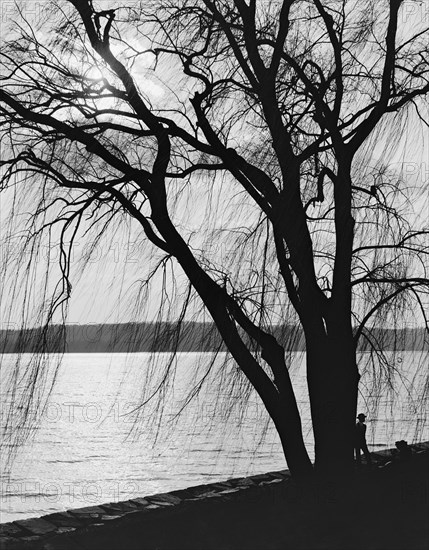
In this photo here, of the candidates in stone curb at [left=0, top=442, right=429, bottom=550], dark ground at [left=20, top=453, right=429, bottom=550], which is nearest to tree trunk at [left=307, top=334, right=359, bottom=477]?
dark ground at [left=20, top=453, right=429, bottom=550]

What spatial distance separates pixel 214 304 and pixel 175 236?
87cm

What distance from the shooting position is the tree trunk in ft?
29.6

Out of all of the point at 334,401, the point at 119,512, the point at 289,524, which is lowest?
the point at 119,512

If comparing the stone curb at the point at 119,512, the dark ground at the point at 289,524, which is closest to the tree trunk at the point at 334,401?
the dark ground at the point at 289,524

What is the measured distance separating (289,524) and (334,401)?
1.45 m

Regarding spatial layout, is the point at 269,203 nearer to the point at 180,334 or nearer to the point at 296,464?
the point at 180,334

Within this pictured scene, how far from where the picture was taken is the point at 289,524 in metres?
8.48

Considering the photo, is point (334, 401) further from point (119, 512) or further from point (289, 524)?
point (119, 512)

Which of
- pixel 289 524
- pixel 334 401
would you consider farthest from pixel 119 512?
pixel 334 401

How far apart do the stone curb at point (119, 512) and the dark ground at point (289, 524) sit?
12cm

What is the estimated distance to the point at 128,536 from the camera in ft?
27.3

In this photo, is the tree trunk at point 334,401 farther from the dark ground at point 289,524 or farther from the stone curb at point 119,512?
the stone curb at point 119,512

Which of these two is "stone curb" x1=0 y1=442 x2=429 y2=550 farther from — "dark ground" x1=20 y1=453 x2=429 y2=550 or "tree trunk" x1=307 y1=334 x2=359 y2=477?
"tree trunk" x1=307 y1=334 x2=359 y2=477

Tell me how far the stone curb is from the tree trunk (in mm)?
1389
